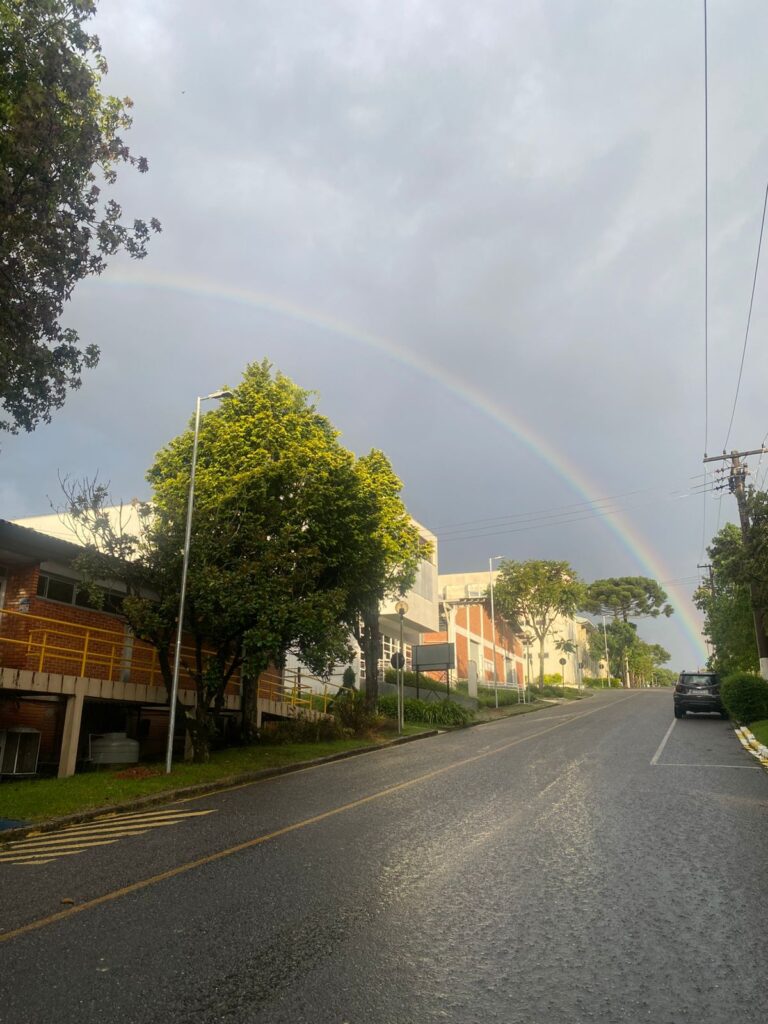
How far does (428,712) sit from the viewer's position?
1203 inches

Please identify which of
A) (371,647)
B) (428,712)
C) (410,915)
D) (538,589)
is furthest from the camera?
(538,589)

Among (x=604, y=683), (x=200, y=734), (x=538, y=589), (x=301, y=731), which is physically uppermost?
(x=538, y=589)

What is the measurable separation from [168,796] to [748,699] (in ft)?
66.3

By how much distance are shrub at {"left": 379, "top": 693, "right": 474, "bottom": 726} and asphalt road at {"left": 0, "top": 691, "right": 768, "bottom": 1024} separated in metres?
19.5

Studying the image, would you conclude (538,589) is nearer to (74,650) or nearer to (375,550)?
(375,550)

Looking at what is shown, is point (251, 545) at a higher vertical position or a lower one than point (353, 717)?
higher

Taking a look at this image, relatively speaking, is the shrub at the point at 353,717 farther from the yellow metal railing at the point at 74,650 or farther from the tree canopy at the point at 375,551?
the yellow metal railing at the point at 74,650

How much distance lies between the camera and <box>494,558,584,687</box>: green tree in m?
57.4

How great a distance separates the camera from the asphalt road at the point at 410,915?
161 inches

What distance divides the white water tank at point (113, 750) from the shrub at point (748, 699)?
19.7 m

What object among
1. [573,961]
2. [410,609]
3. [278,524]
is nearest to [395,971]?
[573,961]

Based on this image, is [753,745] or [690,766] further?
[753,745]

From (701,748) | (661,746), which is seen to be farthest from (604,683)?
(701,748)

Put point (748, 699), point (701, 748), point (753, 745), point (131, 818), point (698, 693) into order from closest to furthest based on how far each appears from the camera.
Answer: point (131, 818)
point (701, 748)
point (753, 745)
point (748, 699)
point (698, 693)
